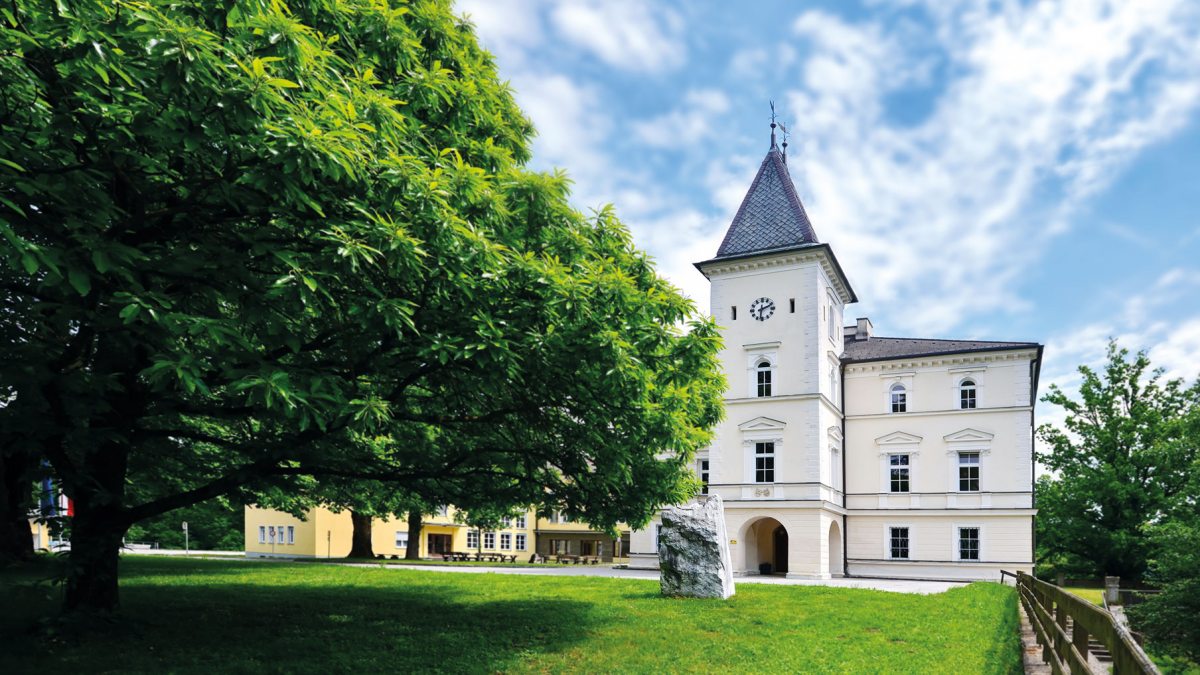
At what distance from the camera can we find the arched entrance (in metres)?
34.8

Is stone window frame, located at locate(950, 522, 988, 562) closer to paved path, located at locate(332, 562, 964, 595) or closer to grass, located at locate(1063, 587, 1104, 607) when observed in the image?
paved path, located at locate(332, 562, 964, 595)

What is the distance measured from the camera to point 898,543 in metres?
36.3

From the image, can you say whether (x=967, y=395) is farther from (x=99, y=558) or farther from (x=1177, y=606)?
(x=99, y=558)

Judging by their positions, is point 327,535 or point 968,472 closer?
point 968,472

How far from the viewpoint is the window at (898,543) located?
36.1m

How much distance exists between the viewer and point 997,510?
34.4 metres

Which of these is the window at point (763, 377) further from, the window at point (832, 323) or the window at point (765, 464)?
the window at point (832, 323)

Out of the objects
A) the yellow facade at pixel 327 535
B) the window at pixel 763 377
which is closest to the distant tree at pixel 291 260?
the window at pixel 763 377

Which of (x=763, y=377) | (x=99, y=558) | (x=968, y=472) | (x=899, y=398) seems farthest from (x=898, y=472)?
(x=99, y=558)

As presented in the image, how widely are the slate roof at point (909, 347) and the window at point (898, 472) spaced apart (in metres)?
4.59

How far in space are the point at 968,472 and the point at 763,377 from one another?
33.0ft

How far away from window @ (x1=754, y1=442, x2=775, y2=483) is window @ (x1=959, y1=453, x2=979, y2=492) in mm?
8710

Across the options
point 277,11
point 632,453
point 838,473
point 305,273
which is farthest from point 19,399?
point 838,473

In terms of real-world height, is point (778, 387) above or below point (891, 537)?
above
